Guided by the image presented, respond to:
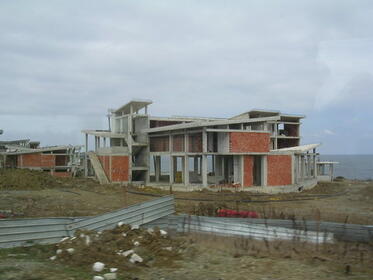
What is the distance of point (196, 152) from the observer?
3155cm

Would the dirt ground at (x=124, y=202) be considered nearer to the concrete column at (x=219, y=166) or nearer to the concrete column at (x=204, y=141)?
the concrete column at (x=204, y=141)

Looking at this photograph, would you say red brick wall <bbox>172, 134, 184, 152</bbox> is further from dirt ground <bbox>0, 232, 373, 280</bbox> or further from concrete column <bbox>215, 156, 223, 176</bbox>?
dirt ground <bbox>0, 232, 373, 280</bbox>

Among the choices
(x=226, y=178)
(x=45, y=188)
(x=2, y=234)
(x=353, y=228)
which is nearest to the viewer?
(x=2, y=234)

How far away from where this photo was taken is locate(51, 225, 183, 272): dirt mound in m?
8.29

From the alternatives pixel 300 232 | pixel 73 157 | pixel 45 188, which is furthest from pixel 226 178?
pixel 300 232

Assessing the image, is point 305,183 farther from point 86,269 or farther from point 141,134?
point 86,269

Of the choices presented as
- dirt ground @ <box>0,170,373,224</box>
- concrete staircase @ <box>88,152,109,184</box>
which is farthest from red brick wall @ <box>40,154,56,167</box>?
dirt ground @ <box>0,170,373,224</box>

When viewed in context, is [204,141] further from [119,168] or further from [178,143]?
[119,168]

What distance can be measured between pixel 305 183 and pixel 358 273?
2935cm

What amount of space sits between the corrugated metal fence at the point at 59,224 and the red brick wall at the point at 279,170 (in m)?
20.4

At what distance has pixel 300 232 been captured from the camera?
1097 centimetres

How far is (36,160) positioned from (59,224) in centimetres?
3586

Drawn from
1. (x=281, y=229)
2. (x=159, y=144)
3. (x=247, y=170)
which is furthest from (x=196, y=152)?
(x=281, y=229)

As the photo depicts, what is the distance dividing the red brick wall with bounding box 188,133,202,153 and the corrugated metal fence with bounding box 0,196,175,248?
19.0 meters
